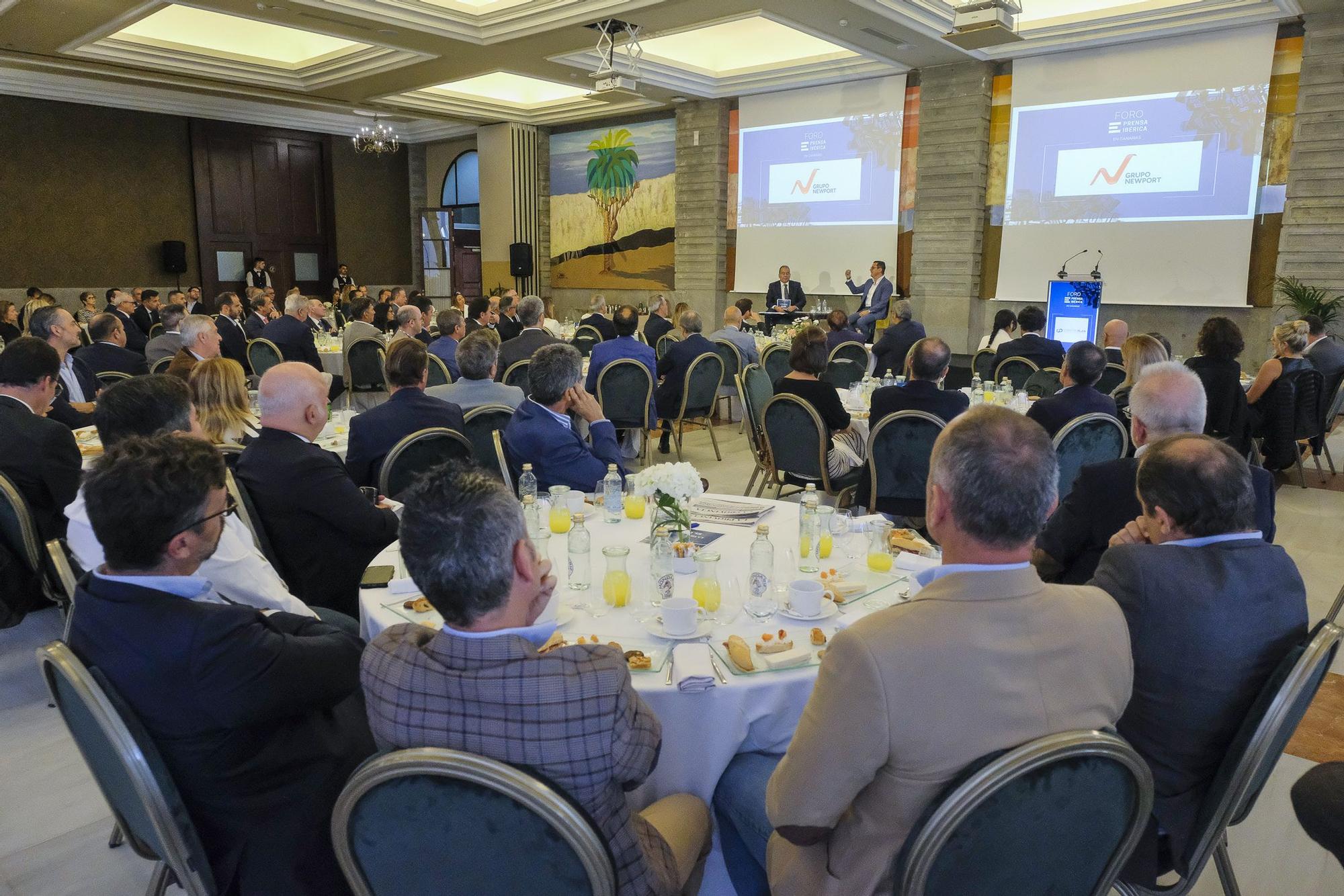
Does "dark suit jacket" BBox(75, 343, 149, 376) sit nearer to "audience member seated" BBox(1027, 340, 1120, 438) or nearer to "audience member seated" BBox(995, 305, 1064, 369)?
"audience member seated" BBox(1027, 340, 1120, 438)

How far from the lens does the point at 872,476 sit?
4.62m

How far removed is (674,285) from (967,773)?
14518 millimetres

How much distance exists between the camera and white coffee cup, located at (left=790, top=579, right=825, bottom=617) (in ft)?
7.38

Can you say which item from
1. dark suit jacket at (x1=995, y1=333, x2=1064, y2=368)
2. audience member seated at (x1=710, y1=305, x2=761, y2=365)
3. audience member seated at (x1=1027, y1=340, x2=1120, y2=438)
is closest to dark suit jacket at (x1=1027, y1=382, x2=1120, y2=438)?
audience member seated at (x1=1027, y1=340, x2=1120, y2=438)

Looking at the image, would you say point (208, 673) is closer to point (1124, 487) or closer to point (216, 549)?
point (216, 549)

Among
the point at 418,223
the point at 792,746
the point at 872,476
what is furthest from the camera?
the point at 418,223

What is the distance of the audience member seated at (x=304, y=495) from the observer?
2.95 meters

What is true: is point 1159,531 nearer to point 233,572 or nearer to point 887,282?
point 233,572

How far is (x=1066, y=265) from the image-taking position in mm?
11234

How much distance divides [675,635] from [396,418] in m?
2.16

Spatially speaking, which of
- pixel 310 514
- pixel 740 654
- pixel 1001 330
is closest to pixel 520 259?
pixel 1001 330

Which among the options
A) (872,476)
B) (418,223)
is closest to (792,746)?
(872,476)

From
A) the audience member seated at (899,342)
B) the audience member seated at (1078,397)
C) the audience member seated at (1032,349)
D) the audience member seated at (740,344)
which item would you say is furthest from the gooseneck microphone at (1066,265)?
the audience member seated at (1078,397)

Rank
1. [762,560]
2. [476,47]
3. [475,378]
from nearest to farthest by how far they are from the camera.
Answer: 1. [762,560]
2. [475,378]
3. [476,47]
